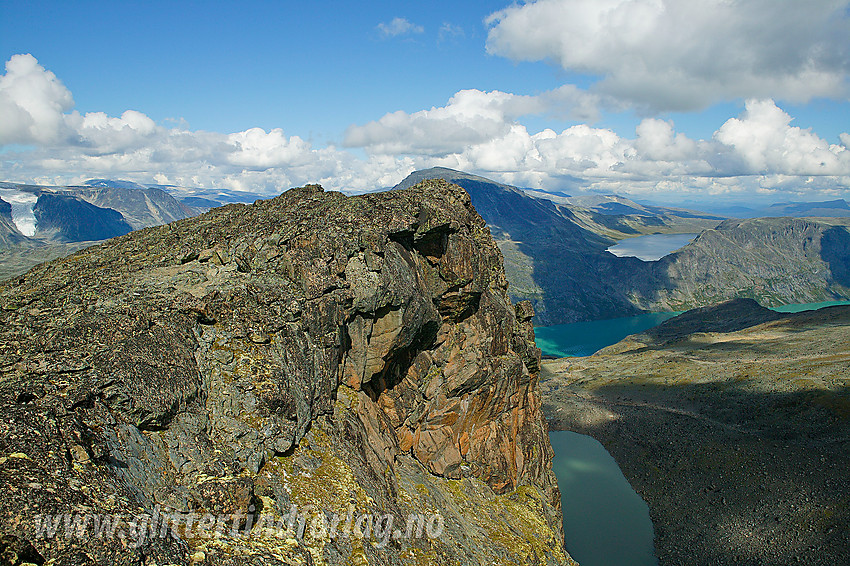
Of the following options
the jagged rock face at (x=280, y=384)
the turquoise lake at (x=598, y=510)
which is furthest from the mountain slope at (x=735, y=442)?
the jagged rock face at (x=280, y=384)

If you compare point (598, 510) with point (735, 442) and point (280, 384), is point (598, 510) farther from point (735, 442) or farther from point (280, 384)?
point (280, 384)

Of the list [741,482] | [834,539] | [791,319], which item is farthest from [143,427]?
[791,319]

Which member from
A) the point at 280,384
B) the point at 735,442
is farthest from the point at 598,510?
the point at 280,384

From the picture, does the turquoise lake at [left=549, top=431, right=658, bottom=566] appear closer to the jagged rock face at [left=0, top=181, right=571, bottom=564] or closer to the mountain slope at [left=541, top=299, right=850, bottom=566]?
the mountain slope at [left=541, top=299, right=850, bottom=566]

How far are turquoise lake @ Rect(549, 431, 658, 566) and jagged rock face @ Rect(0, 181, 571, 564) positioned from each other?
25944mm

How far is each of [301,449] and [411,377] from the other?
16654mm

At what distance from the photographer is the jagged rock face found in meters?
16.0

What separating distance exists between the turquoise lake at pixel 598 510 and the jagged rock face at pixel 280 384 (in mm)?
25944

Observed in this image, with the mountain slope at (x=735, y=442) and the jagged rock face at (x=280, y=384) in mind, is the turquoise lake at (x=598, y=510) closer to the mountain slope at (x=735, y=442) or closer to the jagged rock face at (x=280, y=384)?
the mountain slope at (x=735, y=442)

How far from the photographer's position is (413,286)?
36.3 meters

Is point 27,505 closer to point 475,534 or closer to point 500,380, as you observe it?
point 475,534

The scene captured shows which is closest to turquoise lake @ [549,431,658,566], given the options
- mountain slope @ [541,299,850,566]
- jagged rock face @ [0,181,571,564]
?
mountain slope @ [541,299,850,566]

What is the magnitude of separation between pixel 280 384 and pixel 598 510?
71.8m

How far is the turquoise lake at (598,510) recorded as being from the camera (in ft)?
217
